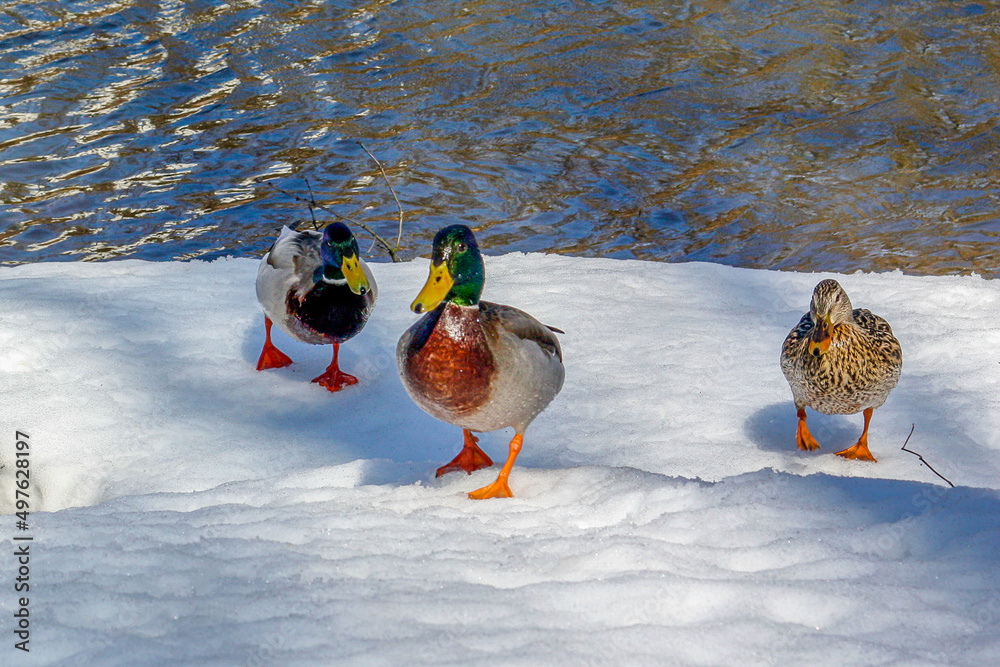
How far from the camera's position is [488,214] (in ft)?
23.8

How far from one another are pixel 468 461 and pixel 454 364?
1.88 feet

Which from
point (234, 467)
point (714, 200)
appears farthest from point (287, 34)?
point (234, 467)

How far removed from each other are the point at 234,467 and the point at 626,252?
3914 millimetres

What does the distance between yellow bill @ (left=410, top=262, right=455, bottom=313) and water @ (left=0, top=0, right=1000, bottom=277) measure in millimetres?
3899

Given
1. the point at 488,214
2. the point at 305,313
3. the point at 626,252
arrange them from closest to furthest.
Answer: the point at 305,313 < the point at 626,252 < the point at 488,214

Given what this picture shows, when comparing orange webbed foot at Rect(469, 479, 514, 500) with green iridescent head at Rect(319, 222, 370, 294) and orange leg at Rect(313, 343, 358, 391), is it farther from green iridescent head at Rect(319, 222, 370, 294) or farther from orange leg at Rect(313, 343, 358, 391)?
orange leg at Rect(313, 343, 358, 391)

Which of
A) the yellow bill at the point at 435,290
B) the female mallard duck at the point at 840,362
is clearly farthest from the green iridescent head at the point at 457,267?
the female mallard duck at the point at 840,362

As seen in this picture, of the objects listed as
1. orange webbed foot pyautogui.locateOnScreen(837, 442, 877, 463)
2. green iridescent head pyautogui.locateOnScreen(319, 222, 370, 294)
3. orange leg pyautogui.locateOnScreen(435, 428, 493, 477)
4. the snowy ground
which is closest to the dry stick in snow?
the snowy ground

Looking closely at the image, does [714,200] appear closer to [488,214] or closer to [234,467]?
[488,214]

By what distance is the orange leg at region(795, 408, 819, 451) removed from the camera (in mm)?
3675

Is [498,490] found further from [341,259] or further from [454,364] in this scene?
[341,259]

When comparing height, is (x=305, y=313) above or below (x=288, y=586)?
below

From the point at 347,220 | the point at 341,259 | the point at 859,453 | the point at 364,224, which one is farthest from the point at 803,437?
the point at 347,220

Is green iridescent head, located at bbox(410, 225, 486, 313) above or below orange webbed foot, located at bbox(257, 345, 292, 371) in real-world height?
above
